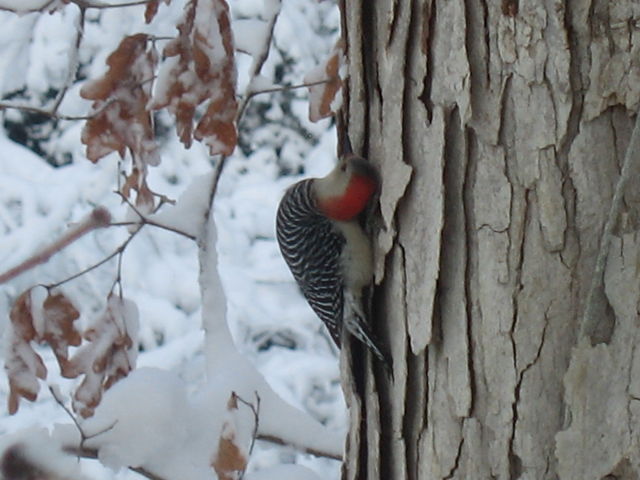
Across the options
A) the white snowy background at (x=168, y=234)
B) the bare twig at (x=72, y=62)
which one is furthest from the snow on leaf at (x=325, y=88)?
the white snowy background at (x=168, y=234)

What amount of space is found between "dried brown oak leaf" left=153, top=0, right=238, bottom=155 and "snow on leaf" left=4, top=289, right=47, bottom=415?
394 mm

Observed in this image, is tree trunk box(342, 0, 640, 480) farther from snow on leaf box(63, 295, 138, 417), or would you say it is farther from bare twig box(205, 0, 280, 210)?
snow on leaf box(63, 295, 138, 417)

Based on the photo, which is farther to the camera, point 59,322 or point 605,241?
point 59,322

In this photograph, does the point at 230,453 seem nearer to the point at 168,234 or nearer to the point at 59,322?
the point at 59,322

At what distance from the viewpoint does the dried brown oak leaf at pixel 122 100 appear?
162 cm

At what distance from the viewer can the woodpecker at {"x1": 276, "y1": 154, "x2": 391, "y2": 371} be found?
132 centimetres

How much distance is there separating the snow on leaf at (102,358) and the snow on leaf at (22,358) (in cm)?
7

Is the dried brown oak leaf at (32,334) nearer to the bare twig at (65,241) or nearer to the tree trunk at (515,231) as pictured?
the bare twig at (65,241)

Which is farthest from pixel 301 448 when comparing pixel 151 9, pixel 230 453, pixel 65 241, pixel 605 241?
pixel 605 241

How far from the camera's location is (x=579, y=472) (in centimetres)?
107

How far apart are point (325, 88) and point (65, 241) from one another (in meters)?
0.55

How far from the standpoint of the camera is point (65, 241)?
142cm

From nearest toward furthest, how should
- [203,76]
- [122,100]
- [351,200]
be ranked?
[351,200]
[203,76]
[122,100]

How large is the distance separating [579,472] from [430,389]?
185 millimetres
